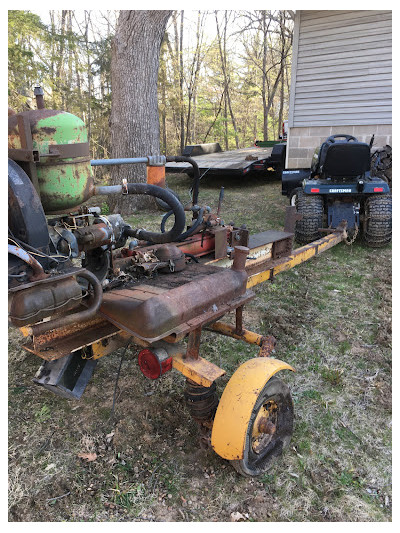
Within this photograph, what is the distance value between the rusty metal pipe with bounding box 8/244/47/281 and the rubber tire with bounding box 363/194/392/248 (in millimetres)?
5349

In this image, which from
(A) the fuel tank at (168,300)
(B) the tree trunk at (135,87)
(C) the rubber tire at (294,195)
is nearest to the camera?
(A) the fuel tank at (168,300)

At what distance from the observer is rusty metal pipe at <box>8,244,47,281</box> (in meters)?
1.54

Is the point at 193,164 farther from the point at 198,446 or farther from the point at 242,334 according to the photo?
the point at 198,446

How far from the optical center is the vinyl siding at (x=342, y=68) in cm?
800

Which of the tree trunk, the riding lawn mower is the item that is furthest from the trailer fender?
the tree trunk

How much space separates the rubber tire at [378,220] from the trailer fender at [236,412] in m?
4.42

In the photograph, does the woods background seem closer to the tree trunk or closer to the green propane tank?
the tree trunk

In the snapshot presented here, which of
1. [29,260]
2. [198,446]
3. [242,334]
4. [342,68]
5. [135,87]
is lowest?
[198,446]

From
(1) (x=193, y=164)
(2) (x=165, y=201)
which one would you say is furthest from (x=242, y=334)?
(1) (x=193, y=164)

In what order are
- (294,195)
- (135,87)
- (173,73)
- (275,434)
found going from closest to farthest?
(275,434)
(294,195)
(135,87)
(173,73)

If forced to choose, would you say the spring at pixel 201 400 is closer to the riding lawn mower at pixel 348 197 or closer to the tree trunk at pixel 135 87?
the riding lawn mower at pixel 348 197

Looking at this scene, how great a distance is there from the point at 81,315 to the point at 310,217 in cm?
477

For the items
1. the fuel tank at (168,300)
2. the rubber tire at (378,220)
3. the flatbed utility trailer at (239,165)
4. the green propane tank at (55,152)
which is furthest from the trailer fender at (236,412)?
the flatbed utility trailer at (239,165)

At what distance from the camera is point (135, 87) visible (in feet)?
23.9
